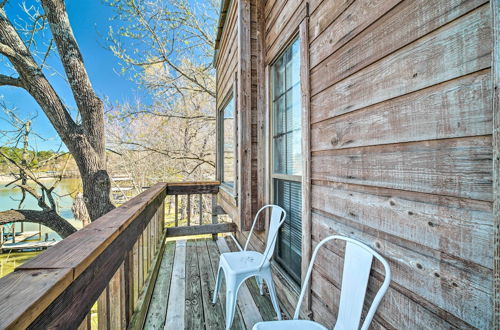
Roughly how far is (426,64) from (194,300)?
2.37m

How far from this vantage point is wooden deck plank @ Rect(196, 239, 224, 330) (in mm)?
1920

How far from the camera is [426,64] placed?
30.0 inches

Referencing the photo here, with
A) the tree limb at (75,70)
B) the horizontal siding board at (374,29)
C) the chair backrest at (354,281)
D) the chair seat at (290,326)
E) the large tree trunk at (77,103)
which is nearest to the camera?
the horizontal siding board at (374,29)

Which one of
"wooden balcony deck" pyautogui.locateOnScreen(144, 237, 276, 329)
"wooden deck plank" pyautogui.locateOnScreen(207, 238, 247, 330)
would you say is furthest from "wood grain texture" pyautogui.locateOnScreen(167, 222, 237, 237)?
"wooden balcony deck" pyautogui.locateOnScreen(144, 237, 276, 329)

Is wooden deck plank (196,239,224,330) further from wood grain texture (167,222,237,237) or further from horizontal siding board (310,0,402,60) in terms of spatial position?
horizontal siding board (310,0,402,60)

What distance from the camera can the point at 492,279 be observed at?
1.90 feet

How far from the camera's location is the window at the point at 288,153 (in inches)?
72.5

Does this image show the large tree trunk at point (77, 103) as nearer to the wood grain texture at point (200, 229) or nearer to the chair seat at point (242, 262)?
the wood grain texture at point (200, 229)

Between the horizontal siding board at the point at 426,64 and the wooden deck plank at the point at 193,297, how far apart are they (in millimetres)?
1875

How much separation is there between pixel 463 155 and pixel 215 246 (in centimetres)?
352

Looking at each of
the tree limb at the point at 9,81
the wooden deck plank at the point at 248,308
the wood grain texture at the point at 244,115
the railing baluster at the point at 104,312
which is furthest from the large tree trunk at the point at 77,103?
the railing baluster at the point at 104,312

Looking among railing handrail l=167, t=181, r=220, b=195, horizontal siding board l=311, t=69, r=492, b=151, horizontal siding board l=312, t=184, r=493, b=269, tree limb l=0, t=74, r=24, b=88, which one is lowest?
railing handrail l=167, t=181, r=220, b=195

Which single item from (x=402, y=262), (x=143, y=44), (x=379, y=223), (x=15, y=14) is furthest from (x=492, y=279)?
(x=143, y=44)

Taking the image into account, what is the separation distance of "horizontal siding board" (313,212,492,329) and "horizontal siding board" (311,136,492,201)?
0.21m
